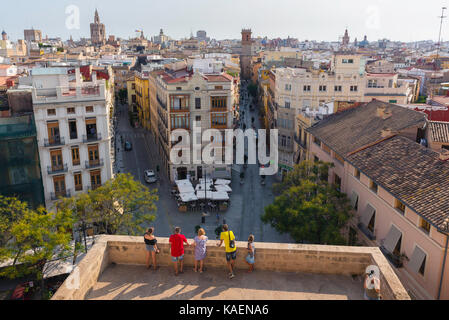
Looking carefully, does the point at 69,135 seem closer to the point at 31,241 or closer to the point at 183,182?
the point at 31,241

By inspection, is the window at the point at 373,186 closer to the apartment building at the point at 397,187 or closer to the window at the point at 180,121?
the apartment building at the point at 397,187

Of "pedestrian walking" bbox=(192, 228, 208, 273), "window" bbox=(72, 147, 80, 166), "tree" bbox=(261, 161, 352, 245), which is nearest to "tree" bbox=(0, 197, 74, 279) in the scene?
"window" bbox=(72, 147, 80, 166)

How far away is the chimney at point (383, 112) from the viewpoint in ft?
115

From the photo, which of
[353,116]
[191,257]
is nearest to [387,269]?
[191,257]

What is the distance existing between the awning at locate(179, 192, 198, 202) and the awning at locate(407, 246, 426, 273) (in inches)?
1056

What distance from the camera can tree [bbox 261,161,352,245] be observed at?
2852cm

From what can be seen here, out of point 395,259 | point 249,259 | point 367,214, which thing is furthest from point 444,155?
point 249,259

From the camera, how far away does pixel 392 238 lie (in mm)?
25328

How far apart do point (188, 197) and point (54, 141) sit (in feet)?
52.8

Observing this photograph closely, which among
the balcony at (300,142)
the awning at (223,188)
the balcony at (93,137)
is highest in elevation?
the balcony at (93,137)

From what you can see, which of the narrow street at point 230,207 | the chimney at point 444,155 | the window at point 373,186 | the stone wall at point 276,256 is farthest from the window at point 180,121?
the stone wall at point 276,256

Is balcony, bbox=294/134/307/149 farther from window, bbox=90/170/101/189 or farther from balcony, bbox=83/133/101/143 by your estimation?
window, bbox=90/170/101/189

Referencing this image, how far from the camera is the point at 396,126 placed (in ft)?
107

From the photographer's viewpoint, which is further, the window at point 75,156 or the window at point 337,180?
the window at point 75,156
